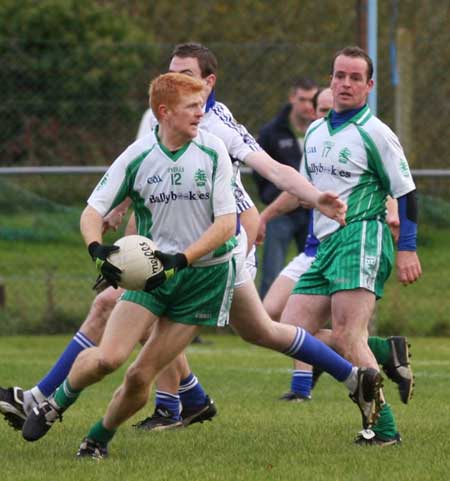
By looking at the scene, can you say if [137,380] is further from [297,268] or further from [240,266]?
[297,268]

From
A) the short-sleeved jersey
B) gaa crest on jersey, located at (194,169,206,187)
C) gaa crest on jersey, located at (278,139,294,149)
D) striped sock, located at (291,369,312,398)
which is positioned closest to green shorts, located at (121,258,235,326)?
gaa crest on jersey, located at (194,169,206,187)

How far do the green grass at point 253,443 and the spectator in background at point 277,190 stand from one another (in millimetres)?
2401

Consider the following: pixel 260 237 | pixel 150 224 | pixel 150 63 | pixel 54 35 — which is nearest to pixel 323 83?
pixel 150 63

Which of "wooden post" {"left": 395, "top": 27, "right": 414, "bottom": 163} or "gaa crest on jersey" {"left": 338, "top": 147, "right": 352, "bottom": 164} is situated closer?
"gaa crest on jersey" {"left": 338, "top": 147, "right": 352, "bottom": 164}

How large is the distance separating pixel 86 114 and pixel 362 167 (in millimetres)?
7276

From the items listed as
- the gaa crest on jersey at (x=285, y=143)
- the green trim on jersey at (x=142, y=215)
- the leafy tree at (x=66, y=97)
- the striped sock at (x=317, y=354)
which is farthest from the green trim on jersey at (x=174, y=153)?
the leafy tree at (x=66, y=97)

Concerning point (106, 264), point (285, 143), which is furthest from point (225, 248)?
point (285, 143)

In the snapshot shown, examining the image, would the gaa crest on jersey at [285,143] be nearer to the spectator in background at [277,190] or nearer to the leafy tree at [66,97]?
the spectator in background at [277,190]

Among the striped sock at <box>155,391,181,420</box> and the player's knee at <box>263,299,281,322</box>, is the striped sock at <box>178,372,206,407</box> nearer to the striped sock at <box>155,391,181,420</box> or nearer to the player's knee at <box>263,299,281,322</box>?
the striped sock at <box>155,391,181,420</box>

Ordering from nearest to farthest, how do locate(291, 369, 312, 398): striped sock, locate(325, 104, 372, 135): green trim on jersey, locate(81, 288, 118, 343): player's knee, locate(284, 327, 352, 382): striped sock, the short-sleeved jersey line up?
1. locate(284, 327, 352, 382): striped sock
2. the short-sleeved jersey
3. locate(81, 288, 118, 343): player's knee
4. locate(325, 104, 372, 135): green trim on jersey
5. locate(291, 369, 312, 398): striped sock

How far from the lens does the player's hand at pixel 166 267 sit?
6.04 meters

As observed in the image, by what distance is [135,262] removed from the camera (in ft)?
19.7

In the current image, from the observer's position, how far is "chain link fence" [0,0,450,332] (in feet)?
45.1

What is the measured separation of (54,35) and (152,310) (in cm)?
1100
